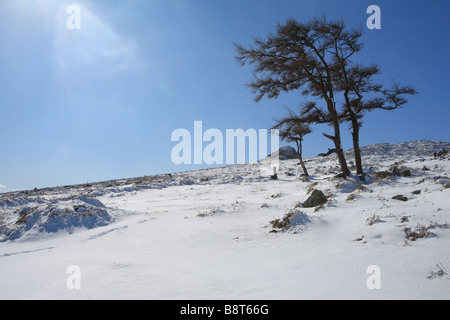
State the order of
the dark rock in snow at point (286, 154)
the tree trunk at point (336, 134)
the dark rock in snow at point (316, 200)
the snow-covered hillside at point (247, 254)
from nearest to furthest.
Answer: the snow-covered hillside at point (247, 254)
the dark rock in snow at point (316, 200)
the tree trunk at point (336, 134)
the dark rock in snow at point (286, 154)

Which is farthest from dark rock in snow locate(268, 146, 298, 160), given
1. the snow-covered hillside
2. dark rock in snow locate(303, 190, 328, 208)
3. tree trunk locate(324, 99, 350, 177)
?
dark rock in snow locate(303, 190, 328, 208)

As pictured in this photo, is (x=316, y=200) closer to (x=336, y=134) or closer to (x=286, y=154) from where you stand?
(x=336, y=134)

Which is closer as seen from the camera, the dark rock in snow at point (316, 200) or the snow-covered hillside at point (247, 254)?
the snow-covered hillside at point (247, 254)

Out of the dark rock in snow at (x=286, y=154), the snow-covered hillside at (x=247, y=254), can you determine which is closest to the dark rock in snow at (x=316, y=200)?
the snow-covered hillside at (x=247, y=254)

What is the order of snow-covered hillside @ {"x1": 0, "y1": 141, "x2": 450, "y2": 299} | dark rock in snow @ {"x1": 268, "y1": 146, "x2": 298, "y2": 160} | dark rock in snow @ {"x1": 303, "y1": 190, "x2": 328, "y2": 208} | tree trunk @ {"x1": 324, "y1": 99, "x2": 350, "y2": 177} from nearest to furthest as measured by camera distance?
snow-covered hillside @ {"x1": 0, "y1": 141, "x2": 450, "y2": 299}
dark rock in snow @ {"x1": 303, "y1": 190, "x2": 328, "y2": 208}
tree trunk @ {"x1": 324, "y1": 99, "x2": 350, "y2": 177}
dark rock in snow @ {"x1": 268, "y1": 146, "x2": 298, "y2": 160}

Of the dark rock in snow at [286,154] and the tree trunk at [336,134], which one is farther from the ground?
the dark rock in snow at [286,154]

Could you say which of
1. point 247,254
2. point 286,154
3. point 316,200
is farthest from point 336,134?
point 286,154

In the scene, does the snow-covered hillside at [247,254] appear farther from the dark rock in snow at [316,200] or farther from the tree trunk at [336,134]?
the tree trunk at [336,134]

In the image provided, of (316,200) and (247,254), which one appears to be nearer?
(247,254)

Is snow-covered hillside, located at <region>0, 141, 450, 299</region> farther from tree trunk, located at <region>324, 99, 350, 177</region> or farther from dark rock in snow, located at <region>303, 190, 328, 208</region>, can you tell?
tree trunk, located at <region>324, 99, 350, 177</region>

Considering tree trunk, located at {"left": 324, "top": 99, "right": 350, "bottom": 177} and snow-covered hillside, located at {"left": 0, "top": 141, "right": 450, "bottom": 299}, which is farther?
tree trunk, located at {"left": 324, "top": 99, "right": 350, "bottom": 177}
